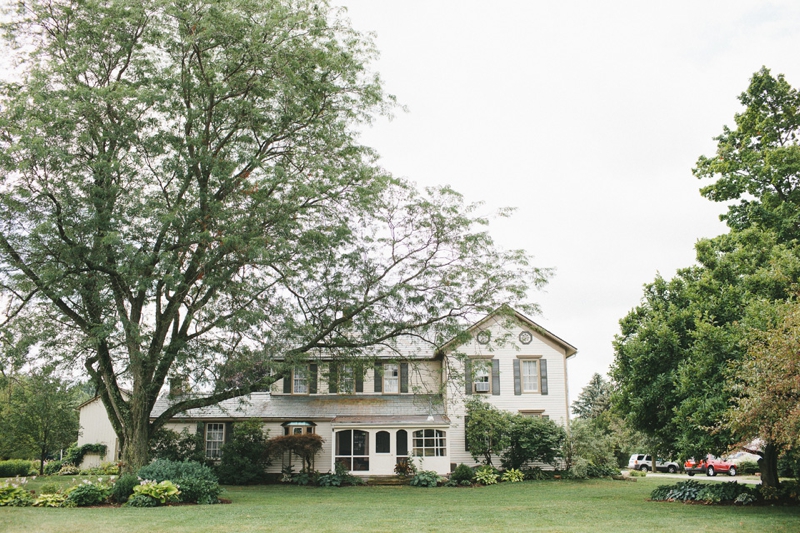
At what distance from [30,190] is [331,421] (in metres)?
16.4

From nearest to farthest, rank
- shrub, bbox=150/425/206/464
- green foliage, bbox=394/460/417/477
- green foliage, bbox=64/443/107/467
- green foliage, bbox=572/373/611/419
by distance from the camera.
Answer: green foliage, bbox=394/460/417/477
shrub, bbox=150/425/206/464
green foliage, bbox=64/443/107/467
green foliage, bbox=572/373/611/419

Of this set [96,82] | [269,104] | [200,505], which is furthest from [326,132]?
[200,505]

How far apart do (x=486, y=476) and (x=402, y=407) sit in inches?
Answer: 217

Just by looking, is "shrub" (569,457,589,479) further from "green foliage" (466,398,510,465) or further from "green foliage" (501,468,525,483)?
"green foliage" (466,398,510,465)

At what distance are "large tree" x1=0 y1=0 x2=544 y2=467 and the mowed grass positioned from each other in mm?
4263

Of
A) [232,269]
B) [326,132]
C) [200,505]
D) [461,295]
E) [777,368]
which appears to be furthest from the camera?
[461,295]

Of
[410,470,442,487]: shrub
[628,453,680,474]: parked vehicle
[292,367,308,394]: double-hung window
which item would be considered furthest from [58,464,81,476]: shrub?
[628,453,680,474]: parked vehicle

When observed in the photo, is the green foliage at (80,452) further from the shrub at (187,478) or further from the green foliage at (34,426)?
the shrub at (187,478)

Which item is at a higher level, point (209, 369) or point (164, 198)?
point (164, 198)

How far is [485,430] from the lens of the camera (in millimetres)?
27391

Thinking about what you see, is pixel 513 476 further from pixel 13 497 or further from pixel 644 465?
pixel 13 497

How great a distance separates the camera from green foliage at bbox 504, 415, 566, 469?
27422 millimetres

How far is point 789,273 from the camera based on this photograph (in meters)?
16.1

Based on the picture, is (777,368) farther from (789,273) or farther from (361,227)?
(361,227)
